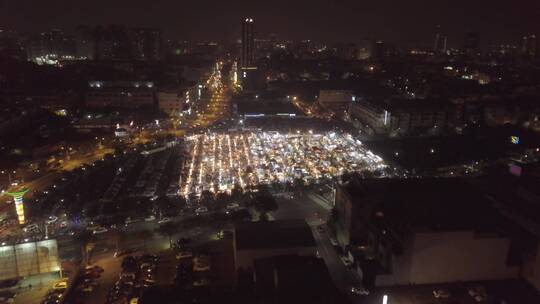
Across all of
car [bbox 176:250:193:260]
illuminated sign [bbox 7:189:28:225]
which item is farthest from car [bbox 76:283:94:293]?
illuminated sign [bbox 7:189:28:225]

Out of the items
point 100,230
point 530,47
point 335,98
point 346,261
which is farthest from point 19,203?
point 530,47

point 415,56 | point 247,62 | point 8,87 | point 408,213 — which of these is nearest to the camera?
point 408,213

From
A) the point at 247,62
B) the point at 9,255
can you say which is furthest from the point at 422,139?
the point at 247,62

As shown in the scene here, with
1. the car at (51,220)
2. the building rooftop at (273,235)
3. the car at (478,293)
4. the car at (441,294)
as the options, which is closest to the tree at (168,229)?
the building rooftop at (273,235)

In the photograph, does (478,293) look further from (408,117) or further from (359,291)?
(408,117)

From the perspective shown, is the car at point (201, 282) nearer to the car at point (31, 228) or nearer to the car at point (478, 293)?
the car at point (31, 228)

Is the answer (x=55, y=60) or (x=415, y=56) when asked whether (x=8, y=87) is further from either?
(x=415, y=56)

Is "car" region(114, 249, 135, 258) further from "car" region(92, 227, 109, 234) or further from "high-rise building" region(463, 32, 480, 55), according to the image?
"high-rise building" region(463, 32, 480, 55)
